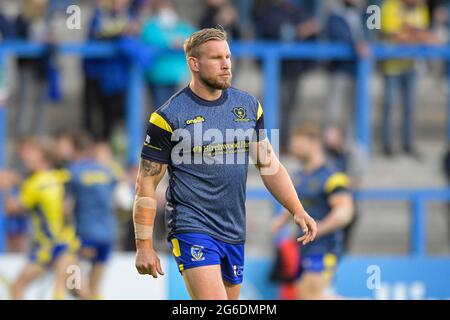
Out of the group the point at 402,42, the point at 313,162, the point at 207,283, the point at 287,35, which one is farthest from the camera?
the point at 402,42

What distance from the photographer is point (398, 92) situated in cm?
1650

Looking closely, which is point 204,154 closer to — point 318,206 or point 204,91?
point 204,91

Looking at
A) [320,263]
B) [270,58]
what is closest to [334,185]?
[320,263]

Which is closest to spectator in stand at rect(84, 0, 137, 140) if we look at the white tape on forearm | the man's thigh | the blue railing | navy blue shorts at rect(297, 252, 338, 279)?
the blue railing

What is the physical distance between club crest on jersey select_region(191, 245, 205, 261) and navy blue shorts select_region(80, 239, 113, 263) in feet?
20.7

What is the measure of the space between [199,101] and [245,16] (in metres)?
10.7

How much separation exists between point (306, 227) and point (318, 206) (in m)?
4.34

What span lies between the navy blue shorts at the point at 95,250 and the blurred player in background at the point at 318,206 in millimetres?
2599

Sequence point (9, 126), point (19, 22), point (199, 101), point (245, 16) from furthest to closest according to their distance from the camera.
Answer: point (245, 16), point (9, 126), point (19, 22), point (199, 101)

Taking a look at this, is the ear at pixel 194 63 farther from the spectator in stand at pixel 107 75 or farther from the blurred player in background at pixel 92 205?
the spectator in stand at pixel 107 75

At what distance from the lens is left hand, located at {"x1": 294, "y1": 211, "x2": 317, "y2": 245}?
784 cm

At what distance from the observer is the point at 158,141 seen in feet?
25.6
